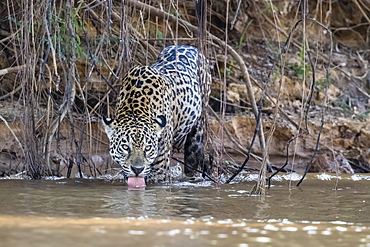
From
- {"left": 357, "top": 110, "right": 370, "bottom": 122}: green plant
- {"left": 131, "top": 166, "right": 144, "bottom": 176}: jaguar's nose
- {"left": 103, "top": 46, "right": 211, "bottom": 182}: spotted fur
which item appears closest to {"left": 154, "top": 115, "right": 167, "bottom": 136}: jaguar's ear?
{"left": 103, "top": 46, "right": 211, "bottom": 182}: spotted fur

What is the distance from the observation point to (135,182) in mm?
5145

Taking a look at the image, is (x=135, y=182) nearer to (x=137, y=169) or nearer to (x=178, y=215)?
(x=137, y=169)

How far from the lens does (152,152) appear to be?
210 inches

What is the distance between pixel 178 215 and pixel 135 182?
177cm

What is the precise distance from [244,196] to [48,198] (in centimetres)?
144

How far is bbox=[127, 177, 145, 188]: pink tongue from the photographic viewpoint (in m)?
5.13

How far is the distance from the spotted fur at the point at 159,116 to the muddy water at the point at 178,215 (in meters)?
0.32

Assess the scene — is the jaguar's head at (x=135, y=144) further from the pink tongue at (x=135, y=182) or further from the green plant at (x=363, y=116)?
the green plant at (x=363, y=116)

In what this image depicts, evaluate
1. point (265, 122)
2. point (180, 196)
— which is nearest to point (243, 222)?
point (180, 196)

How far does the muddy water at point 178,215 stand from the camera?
2.70 meters

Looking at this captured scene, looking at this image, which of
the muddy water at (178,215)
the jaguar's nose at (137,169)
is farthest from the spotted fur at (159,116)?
the muddy water at (178,215)

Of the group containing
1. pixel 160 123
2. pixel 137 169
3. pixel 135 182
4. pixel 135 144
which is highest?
pixel 160 123

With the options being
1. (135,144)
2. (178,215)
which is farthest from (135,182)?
(178,215)

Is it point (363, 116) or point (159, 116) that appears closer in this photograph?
point (159, 116)
